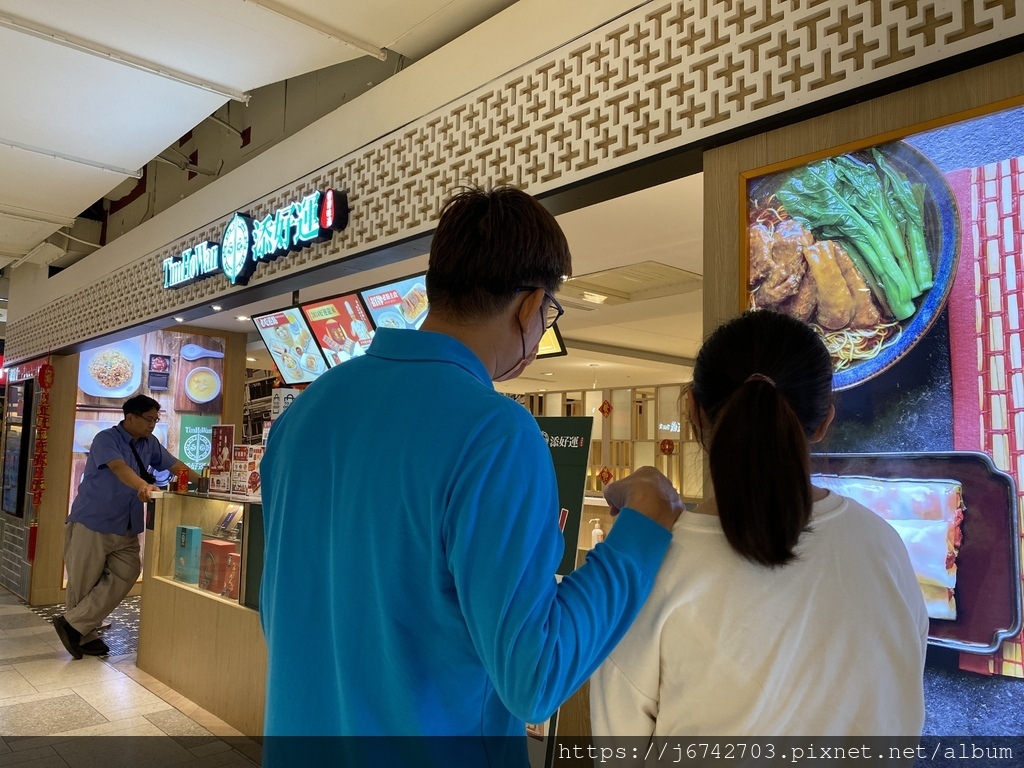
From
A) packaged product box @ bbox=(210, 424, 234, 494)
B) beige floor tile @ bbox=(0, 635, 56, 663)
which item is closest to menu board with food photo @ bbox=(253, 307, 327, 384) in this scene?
packaged product box @ bbox=(210, 424, 234, 494)

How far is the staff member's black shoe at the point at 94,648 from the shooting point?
18.4 ft

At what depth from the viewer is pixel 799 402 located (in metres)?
1.08

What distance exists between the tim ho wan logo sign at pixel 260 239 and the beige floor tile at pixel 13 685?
8.69 feet

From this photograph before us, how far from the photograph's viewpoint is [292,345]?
4.80 m

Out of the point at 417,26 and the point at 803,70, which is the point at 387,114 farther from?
the point at 803,70

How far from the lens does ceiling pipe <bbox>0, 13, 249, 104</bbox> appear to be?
11.0 ft

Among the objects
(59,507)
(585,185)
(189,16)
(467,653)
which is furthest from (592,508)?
(59,507)

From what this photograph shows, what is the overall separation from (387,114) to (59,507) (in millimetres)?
6197

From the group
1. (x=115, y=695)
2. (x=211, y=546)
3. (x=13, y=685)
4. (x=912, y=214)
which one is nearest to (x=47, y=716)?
(x=115, y=695)

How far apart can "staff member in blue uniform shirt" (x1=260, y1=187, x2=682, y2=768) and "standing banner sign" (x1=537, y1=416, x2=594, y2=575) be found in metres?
1.13

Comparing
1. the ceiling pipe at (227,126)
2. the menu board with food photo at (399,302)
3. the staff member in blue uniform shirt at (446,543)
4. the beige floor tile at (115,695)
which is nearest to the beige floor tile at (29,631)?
the beige floor tile at (115,695)

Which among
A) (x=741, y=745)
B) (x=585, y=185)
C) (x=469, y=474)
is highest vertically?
(x=585, y=185)

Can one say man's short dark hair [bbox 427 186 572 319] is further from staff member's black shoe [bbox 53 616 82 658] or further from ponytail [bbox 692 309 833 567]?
staff member's black shoe [bbox 53 616 82 658]

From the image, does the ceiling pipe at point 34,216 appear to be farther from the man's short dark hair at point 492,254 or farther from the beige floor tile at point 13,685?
the man's short dark hair at point 492,254
